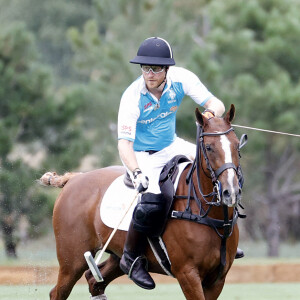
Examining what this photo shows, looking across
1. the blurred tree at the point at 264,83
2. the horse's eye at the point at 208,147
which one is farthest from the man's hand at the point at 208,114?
the blurred tree at the point at 264,83

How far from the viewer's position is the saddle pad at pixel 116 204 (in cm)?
614

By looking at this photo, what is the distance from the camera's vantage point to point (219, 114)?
5.77m

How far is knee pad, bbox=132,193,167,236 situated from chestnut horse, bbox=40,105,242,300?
0.07 m

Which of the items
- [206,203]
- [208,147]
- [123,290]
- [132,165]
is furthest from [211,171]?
[123,290]

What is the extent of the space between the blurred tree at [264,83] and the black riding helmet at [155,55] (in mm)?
9927

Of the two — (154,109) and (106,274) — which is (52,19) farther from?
(154,109)

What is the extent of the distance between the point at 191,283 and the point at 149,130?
121 centimetres

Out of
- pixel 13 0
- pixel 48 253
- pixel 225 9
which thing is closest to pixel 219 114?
pixel 48 253

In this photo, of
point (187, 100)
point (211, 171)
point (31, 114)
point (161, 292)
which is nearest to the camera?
point (211, 171)

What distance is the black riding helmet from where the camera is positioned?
5645mm

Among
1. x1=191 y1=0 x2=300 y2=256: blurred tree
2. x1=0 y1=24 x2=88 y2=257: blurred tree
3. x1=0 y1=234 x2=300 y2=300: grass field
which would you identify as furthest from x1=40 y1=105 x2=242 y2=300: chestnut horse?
x1=191 y1=0 x2=300 y2=256: blurred tree

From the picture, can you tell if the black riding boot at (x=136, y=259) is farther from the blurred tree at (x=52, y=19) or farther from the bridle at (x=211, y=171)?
the blurred tree at (x=52, y=19)

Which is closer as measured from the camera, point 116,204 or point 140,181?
point 140,181

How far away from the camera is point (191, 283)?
17.7 ft
